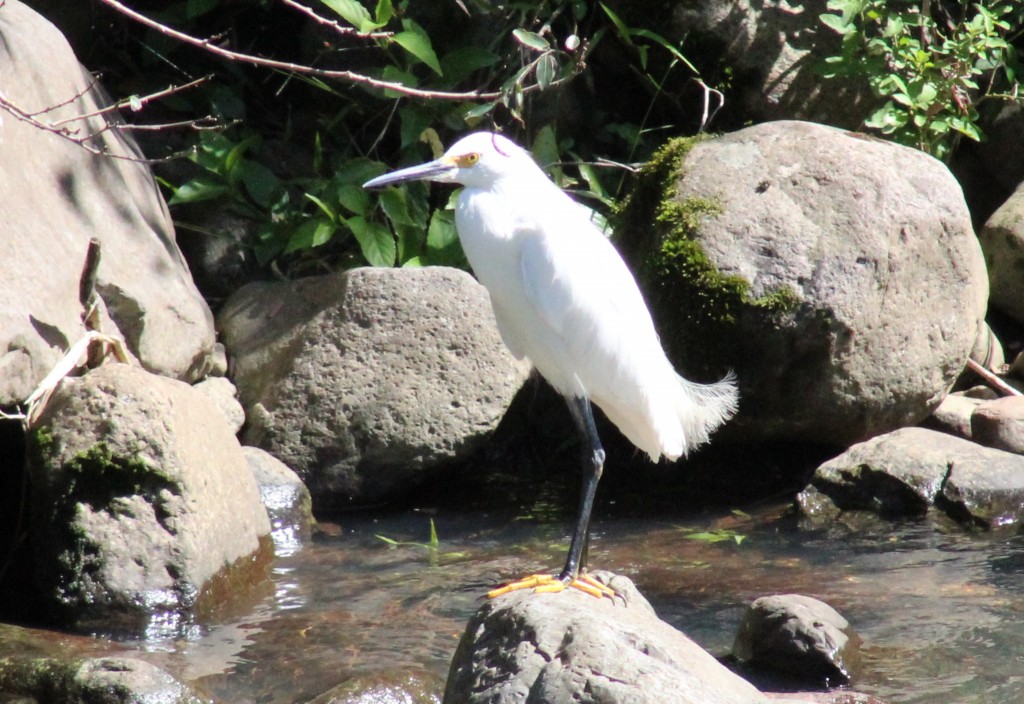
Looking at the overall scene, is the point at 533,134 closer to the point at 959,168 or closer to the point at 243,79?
the point at 243,79

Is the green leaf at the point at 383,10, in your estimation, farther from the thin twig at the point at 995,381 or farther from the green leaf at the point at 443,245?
the thin twig at the point at 995,381

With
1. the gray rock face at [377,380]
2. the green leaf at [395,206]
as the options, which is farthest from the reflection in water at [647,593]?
the green leaf at [395,206]

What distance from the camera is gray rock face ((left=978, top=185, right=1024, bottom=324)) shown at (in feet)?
26.2

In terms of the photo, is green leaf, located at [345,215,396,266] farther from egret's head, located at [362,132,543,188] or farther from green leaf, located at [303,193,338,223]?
egret's head, located at [362,132,543,188]

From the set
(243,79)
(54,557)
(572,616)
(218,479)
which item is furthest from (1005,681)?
(243,79)

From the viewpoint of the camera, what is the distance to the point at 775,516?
20.7 ft

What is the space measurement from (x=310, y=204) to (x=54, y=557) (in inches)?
141

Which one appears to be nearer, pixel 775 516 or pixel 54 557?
pixel 54 557

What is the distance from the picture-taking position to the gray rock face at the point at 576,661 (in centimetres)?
315

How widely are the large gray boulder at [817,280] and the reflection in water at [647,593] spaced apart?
73 cm

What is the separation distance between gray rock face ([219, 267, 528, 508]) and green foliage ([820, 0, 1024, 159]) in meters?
2.88

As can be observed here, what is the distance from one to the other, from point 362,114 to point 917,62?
364cm

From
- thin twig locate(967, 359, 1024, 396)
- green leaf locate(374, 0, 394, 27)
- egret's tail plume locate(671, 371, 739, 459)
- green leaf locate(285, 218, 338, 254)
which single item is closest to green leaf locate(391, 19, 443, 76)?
green leaf locate(374, 0, 394, 27)

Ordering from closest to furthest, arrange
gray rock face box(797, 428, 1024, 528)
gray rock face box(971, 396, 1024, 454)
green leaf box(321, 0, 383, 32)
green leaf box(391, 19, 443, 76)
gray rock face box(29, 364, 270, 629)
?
gray rock face box(29, 364, 270, 629), gray rock face box(797, 428, 1024, 528), gray rock face box(971, 396, 1024, 454), green leaf box(321, 0, 383, 32), green leaf box(391, 19, 443, 76)
